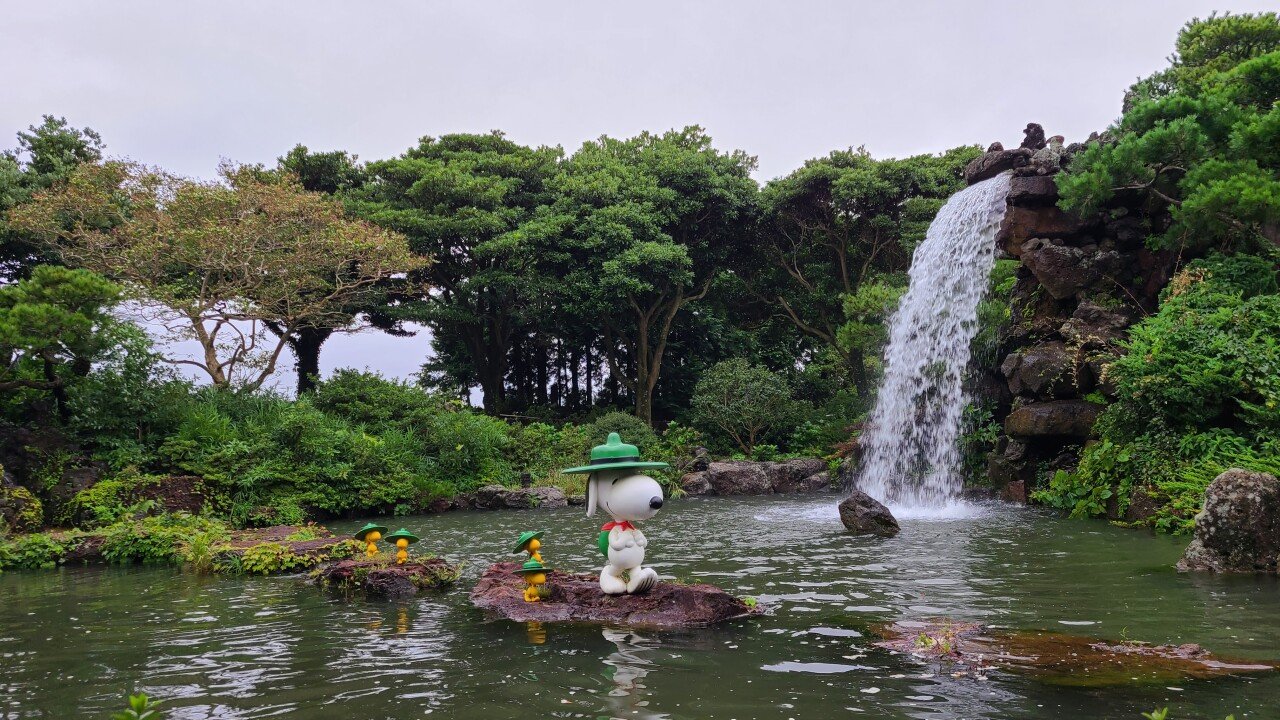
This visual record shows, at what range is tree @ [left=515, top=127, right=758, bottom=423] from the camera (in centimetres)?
2384

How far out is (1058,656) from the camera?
4656mm

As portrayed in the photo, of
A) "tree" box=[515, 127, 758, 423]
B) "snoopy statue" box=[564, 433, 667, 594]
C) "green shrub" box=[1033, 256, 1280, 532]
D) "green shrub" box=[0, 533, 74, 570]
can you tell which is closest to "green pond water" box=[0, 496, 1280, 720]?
"snoopy statue" box=[564, 433, 667, 594]

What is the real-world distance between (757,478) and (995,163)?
9.41m

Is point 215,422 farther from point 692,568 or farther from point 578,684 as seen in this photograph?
point 578,684

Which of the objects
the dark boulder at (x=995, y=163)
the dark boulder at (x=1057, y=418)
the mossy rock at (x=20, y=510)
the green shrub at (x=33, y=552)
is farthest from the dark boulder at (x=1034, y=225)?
the mossy rock at (x=20, y=510)

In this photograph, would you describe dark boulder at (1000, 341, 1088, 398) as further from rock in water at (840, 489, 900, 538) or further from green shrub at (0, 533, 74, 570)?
green shrub at (0, 533, 74, 570)

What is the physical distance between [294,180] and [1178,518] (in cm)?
2158

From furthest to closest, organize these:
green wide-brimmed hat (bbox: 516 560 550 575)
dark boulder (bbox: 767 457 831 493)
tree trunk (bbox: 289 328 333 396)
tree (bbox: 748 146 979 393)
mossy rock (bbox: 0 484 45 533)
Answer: tree trunk (bbox: 289 328 333 396), tree (bbox: 748 146 979 393), dark boulder (bbox: 767 457 831 493), mossy rock (bbox: 0 484 45 533), green wide-brimmed hat (bbox: 516 560 550 575)

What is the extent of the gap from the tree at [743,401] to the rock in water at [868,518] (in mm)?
11530

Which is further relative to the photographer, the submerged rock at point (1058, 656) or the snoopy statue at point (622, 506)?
the snoopy statue at point (622, 506)

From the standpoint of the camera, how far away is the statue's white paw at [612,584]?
6164mm

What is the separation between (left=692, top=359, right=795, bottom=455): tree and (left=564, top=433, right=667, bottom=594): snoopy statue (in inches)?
656

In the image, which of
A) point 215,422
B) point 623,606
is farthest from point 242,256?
point 623,606

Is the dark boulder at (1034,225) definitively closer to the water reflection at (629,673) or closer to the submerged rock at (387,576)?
the submerged rock at (387,576)
